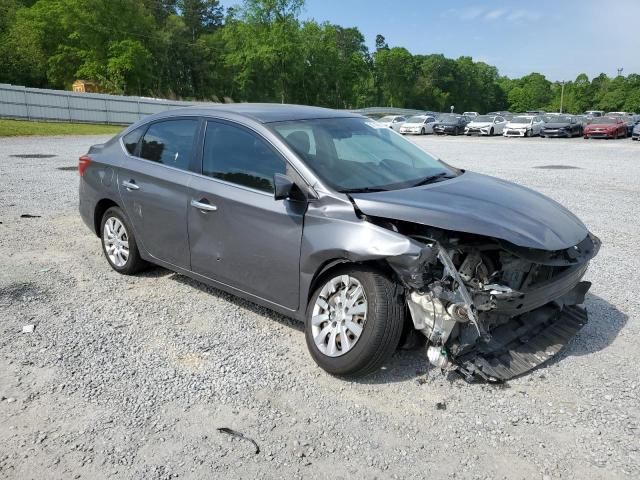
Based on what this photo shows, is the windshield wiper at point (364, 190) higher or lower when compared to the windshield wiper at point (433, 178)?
lower

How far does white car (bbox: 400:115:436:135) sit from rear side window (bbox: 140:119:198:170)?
120 feet

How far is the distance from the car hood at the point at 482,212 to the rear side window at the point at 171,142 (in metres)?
1.71

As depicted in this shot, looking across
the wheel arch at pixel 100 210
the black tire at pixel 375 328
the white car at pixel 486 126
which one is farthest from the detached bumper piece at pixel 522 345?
the white car at pixel 486 126

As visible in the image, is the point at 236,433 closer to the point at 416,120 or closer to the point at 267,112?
the point at 267,112

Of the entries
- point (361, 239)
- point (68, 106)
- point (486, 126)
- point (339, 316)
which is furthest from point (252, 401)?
point (486, 126)

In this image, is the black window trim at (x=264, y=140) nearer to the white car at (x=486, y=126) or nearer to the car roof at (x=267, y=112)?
the car roof at (x=267, y=112)

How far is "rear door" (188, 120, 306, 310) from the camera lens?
12.2ft

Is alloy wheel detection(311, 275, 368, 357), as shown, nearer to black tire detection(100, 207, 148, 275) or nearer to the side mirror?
the side mirror

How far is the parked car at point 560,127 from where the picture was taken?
121 feet

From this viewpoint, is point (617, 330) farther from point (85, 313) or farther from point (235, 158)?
point (85, 313)

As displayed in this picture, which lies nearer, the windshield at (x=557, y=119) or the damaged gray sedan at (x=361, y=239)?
the damaged gray sedan at (x=361, y=239)

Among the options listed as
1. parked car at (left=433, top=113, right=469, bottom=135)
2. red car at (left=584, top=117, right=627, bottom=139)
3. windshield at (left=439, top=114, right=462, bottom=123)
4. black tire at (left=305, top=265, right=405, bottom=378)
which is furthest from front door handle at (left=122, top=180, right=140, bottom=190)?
windshield at (left=439, top=114, right=462, bottom=123)

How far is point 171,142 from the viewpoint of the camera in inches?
187

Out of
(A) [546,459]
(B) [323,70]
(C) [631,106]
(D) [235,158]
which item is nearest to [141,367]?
(D) [235,158]
